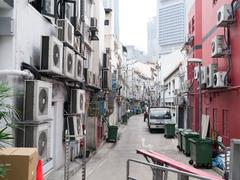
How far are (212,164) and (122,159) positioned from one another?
4.35m

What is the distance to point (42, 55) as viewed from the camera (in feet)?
32.8

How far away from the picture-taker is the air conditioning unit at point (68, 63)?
1172 centimetres

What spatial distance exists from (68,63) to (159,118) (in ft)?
80.0

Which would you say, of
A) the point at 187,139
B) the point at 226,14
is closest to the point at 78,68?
the point at 226,14

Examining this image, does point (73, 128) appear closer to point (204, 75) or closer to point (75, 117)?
point (75, 117)

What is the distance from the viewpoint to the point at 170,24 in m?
175

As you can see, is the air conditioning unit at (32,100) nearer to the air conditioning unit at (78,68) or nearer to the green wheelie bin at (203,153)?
the air conditioning unit at (78,68)

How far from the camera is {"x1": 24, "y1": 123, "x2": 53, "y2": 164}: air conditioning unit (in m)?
8.62

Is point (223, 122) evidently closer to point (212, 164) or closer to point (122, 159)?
point (212, 164)

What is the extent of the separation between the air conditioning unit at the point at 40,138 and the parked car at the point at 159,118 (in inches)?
1046

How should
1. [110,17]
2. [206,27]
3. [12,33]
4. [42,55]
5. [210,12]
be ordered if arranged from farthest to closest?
[110,17] < [206,27] < [210,12] < [42,55] < [12,33]

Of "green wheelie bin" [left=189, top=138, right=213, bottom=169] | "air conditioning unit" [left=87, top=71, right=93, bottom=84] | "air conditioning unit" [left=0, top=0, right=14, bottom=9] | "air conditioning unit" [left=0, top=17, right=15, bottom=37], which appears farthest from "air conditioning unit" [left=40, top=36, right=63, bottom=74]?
"air conditioning unit" [left=87, top=71, right=93, bottom=84]

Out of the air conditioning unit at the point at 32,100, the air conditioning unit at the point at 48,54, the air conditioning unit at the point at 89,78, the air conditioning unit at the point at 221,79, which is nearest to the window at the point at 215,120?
the air conditioning unit at the point at 221,79

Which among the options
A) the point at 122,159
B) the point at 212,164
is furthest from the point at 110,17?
the point at 212,164
